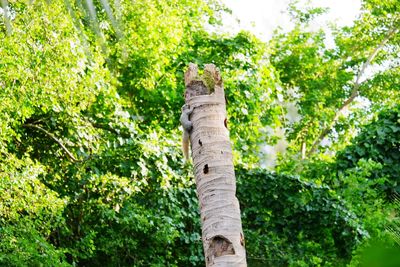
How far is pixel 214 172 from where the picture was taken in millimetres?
3088

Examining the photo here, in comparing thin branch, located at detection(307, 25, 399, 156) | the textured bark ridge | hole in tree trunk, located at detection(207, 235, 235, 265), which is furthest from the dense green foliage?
thin branch, located at detection(307, 25, 399, 156)

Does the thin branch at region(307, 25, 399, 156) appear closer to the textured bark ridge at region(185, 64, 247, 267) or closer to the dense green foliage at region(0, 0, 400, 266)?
the dense green foliage at region(0, 0, 400, 266)

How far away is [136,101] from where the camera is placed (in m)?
10.4

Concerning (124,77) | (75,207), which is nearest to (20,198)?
(75,207)

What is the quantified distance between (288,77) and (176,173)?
21.1 ft

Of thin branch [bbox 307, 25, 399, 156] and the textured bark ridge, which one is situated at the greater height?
thin branch [bbox 307, 25, 399, 156]

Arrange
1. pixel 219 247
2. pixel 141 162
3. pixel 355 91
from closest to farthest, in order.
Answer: pixel 219 247 → pixel 141 162 → pixel 355 91

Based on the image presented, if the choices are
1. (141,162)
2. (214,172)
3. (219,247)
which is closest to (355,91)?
(141,162)

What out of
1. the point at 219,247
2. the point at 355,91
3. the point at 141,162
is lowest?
the point at 219,247

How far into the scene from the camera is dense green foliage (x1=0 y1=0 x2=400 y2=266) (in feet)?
22.4

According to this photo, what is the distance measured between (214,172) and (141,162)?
16.0ft

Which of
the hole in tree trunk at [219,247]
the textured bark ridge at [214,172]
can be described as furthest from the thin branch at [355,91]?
the hole in tree trunk at [219,247]

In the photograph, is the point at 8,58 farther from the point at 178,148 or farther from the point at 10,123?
the point at 178,148

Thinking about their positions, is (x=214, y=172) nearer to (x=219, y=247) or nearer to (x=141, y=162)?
(x=219, y=247)
